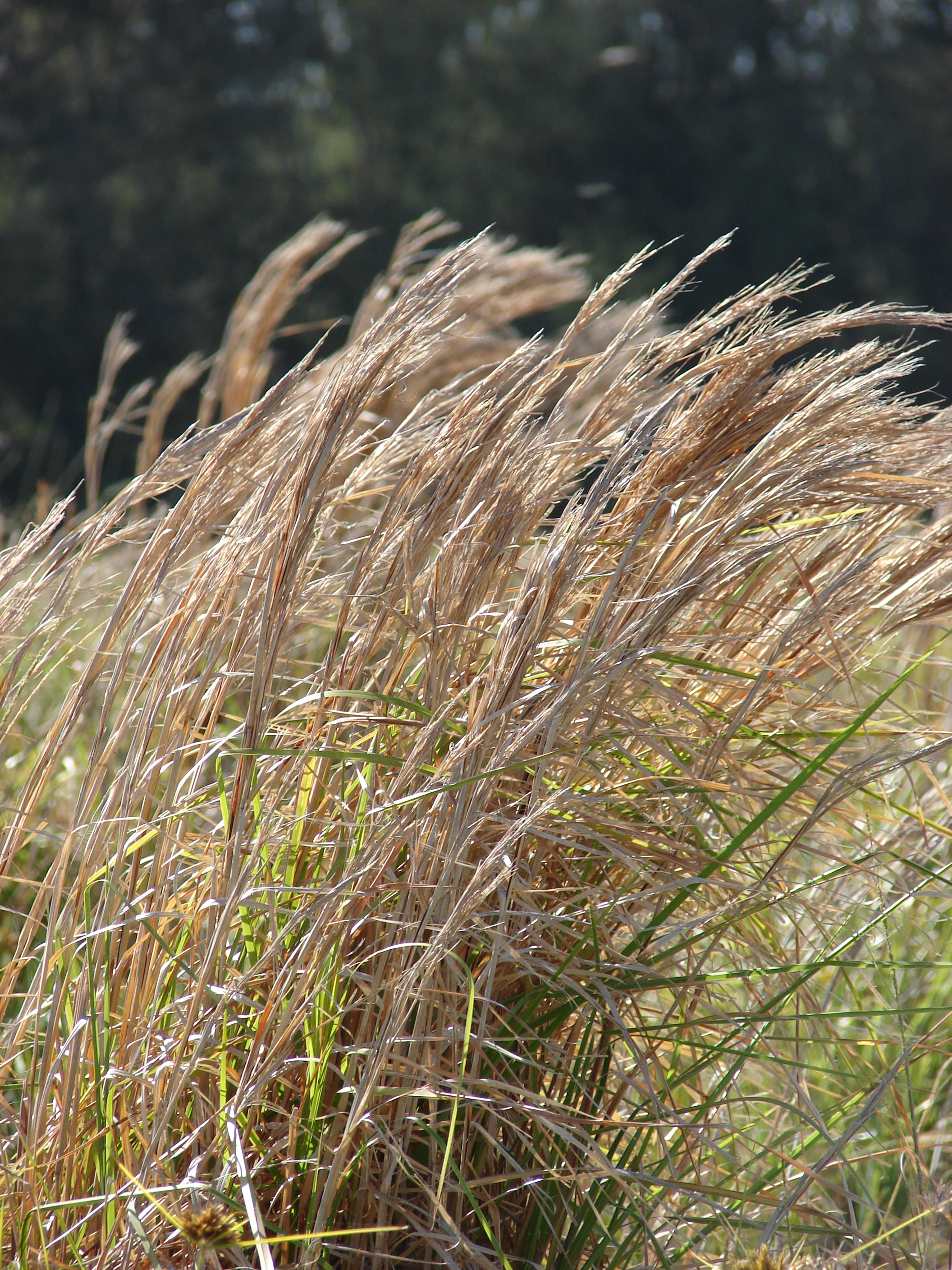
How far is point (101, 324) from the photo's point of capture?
1449 centimetres

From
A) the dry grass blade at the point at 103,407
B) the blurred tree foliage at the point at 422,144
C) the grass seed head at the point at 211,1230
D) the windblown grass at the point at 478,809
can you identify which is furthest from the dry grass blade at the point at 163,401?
the blurred tree foliage at the point at 422,144

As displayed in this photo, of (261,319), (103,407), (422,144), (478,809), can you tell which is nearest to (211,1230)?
(478,809)

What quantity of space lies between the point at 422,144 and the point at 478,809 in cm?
1766

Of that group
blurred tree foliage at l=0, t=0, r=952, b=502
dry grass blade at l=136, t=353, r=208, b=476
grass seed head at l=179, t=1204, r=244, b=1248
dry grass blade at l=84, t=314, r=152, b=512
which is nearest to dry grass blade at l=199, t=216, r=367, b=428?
dry grass blade at l=136, t=353, r=208, b=476

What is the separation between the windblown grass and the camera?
0.99 metres

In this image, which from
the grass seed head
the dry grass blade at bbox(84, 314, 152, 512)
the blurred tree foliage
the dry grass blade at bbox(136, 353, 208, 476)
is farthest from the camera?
the blurred tree foliage

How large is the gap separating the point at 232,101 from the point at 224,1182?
18384 millimetres

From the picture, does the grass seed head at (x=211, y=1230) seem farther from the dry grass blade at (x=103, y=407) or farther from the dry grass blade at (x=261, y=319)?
the dry grass blade at (x=261, y=319)

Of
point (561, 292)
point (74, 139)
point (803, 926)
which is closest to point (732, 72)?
point (74, 139)

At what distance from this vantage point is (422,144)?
16.8 m

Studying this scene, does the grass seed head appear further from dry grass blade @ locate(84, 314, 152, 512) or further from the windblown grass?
dry grass blade @ locate(84, 314, 152, 512)

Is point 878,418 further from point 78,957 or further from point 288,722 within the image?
point 78,957

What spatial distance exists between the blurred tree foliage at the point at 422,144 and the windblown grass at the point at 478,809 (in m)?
13.4

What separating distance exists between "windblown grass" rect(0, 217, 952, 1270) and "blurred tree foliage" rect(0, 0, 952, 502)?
13368 mm
